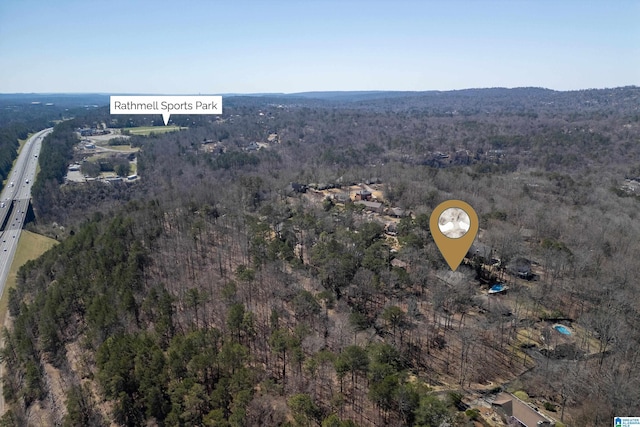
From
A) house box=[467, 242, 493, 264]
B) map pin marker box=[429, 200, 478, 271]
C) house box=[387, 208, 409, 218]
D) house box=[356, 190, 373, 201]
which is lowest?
house box=[467, 242, 493, 264]

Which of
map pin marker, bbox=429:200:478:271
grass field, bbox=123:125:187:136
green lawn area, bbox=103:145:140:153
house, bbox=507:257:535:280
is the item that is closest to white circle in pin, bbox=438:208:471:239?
map pin marker, bbox=429:200:478:271

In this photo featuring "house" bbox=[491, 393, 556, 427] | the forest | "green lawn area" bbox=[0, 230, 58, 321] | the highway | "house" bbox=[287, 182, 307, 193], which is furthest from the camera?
"house" bbox=[287, 182, 307, 193]

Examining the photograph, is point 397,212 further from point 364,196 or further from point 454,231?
point 454,231

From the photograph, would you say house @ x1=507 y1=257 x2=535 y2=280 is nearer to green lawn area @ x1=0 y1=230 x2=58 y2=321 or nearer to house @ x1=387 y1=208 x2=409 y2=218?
house @ x1=387 y1=208 x2=409 y2=218

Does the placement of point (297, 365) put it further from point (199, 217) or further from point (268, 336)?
point (199, 217)

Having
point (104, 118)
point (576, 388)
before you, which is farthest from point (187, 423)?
point (104, 118)
